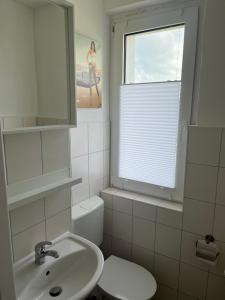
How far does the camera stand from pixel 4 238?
429mm

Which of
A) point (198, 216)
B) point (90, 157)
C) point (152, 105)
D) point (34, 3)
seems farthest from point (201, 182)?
point (34, 3)

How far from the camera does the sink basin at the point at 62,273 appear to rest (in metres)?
1.07

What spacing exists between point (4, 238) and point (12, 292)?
132 millimetres

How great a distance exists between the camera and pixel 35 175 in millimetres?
1168

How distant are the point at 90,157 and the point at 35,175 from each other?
68 cm

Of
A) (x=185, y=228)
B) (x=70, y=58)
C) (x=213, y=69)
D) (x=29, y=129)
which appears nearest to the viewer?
(x=29, y=129)

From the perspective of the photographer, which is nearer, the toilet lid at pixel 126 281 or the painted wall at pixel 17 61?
the painted wall at pixel 17 61

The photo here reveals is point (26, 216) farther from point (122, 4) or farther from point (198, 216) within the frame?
point (122, 4)

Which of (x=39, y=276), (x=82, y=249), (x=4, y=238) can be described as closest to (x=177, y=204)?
(x=82, y=249)

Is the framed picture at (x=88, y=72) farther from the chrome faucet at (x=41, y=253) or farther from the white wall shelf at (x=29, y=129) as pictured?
the chrome faucet at (x=41, y=253)

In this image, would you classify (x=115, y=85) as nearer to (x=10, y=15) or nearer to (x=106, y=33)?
(x=106, y=33)

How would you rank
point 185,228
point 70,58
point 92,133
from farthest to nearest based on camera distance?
point 92,133 < point 185,228 < point 70,58

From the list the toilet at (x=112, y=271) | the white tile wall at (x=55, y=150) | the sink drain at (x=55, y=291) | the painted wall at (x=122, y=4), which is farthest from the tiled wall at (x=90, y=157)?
the painted wall at (x=122, y=4)

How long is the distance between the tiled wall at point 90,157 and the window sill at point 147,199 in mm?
123
